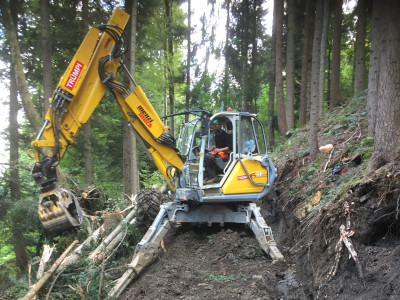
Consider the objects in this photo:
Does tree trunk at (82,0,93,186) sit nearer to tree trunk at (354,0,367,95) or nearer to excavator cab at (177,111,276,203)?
excavator cab at (177,111,276,203)

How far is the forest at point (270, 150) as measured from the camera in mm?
4641

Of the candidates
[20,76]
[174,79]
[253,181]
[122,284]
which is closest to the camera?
[122,284]

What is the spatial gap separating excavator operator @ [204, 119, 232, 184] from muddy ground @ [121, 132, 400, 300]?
130 cm

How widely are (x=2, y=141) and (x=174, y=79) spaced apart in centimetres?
933

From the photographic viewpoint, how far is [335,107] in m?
14.5

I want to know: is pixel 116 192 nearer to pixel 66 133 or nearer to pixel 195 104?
pixel 195 104

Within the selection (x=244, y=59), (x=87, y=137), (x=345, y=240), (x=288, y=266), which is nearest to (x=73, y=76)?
(x=288, y=266)

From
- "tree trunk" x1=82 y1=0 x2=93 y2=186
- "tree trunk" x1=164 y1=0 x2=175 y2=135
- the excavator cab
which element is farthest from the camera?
"tree trunk" x1=164 y1=0 x2=175 y2=135

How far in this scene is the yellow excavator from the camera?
19.6 ft

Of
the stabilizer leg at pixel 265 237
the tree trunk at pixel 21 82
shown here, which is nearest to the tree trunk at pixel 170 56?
the tree trunk at pixel 21 82

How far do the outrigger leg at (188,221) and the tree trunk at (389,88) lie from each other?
2.38 metres

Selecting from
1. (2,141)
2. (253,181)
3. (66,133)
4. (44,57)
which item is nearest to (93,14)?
(44,57)

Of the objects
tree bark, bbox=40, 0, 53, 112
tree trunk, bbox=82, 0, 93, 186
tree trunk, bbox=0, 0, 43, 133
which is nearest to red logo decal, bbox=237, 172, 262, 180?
tree trunk, bbox=0, 0, 43, 133

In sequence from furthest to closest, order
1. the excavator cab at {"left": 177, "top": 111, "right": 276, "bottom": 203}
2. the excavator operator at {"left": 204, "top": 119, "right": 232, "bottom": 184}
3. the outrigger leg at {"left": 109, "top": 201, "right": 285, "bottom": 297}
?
1. the excavator operator at {"left": 204, "top": 119, "right": 232, "bottom": 184}
2. the excavator cab at {"left": 177, "top": 111, "right": 276, "bottom": 203}
3. the outrigger leg at {"left": 109, "top": 201, "right": 285, "bottom": 297}
